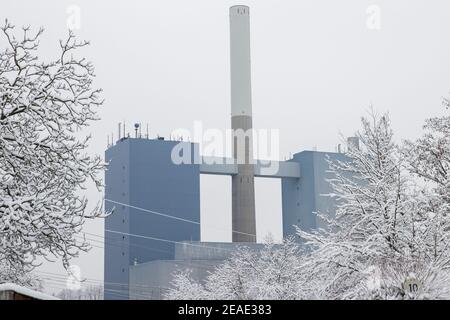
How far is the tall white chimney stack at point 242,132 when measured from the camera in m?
64.5

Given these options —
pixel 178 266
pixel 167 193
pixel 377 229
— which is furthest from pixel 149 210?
pixel 377 229

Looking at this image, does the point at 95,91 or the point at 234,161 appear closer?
the point at 95,91

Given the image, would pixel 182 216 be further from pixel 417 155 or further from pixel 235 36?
pixel 417 155

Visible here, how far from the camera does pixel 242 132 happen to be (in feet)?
216

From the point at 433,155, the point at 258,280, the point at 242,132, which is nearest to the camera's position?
the point at 433,155

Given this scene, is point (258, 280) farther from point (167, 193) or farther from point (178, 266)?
point (167, 193)

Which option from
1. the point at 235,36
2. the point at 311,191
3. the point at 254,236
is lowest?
the point at 254,236

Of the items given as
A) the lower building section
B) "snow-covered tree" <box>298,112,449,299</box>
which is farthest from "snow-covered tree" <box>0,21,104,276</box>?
the lower building section

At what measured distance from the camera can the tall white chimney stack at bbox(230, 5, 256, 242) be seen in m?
64.5
